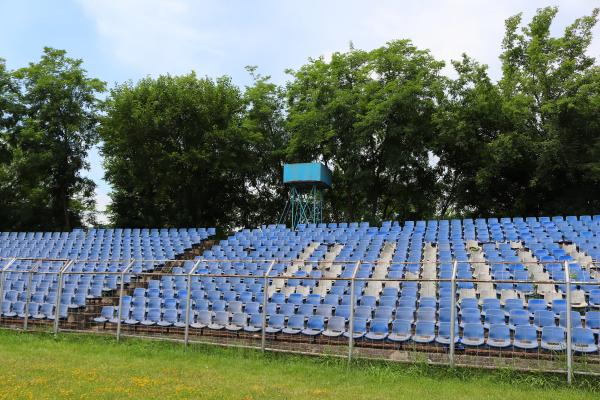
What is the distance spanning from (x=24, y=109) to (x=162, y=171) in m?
10.8

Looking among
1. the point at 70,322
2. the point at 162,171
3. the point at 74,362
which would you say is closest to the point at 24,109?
the point at 162,171

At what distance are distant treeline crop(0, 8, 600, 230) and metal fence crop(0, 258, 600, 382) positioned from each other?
45.0ft

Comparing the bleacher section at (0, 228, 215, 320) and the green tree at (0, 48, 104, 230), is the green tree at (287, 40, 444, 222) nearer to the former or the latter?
the bleacher section at (0, 228, 215, 320)

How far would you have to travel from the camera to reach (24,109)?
34.4m

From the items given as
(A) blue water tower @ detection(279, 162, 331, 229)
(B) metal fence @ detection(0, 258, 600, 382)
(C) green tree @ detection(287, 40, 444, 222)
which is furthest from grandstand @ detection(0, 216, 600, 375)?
(C) green tree @ detection(287, 40, 444, 222)

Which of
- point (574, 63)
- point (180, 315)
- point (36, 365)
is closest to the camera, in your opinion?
point (36, 365)

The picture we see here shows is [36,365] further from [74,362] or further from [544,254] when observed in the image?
[544,254]

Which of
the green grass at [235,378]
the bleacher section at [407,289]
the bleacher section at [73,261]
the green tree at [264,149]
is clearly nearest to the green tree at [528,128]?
the bleacher section at [407,289]

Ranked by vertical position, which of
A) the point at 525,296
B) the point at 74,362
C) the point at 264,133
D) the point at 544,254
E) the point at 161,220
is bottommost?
the point at 74,362

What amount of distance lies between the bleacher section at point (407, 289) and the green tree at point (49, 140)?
18743mm

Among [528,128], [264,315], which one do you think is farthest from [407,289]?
[528,128]

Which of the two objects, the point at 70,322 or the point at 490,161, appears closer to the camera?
the point at 70,322

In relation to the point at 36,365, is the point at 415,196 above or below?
above

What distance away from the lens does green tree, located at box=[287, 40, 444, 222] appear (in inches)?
1170
